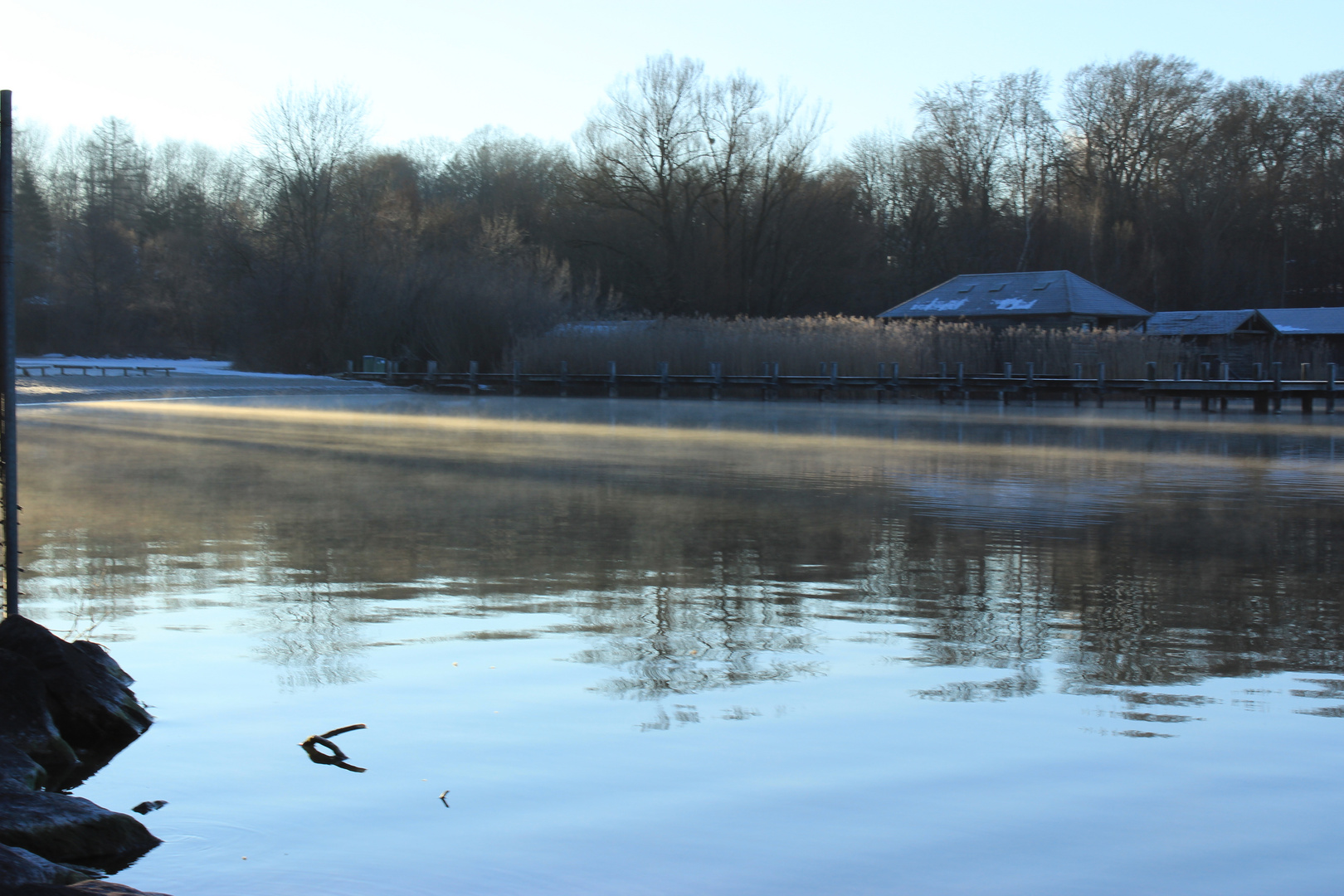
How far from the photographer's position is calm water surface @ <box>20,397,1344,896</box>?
11.4 ft

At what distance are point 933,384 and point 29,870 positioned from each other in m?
35.1

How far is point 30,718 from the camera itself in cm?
431

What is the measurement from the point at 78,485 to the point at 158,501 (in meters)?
1.69

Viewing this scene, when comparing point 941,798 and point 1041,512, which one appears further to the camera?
point 1041,512

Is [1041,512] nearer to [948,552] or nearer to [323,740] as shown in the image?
[948,552]

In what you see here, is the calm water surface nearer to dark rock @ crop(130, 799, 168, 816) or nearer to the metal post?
dark rock @ crop(130, 799, 168, 816)

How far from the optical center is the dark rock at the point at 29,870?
111 inches

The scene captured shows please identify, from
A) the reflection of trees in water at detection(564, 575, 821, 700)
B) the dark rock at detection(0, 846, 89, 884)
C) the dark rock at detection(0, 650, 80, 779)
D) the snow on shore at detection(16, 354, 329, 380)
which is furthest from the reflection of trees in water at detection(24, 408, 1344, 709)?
the snow on shore at detection(16, 354, 329, 380)

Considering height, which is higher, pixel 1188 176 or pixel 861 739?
pixel 1188 176

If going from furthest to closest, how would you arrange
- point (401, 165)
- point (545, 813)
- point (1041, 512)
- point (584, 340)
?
point (401, 165) → point (584, 340) → point (1041, 512) → point (545, 813)

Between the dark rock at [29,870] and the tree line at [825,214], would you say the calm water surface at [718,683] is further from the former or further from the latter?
the tree line at [825,214]

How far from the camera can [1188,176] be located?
60.4m

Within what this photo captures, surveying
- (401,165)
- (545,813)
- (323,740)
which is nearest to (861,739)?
(545,813)

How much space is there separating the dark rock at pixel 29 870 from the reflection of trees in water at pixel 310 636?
2.19 meters
